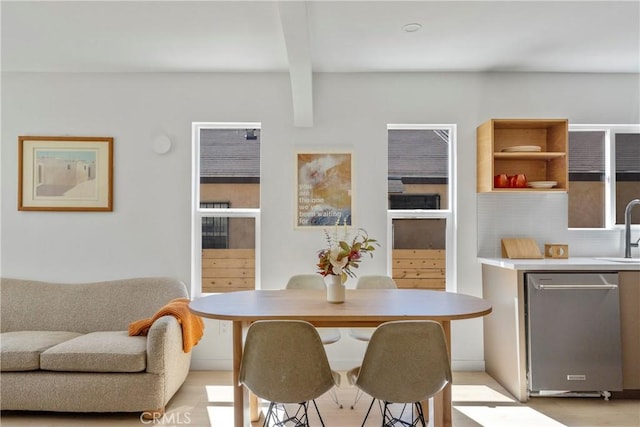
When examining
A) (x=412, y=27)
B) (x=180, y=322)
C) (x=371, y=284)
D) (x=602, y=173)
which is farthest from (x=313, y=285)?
(x=602, y=173)

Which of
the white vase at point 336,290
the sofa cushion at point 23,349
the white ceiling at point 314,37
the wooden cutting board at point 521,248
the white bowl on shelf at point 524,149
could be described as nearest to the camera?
the white vase at point 336,290

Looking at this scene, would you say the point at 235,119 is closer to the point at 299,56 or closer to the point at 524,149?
the point at 299,56

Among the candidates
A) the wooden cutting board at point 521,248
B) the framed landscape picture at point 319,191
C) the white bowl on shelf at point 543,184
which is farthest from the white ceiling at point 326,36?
the wooden cutting board at point 521,248

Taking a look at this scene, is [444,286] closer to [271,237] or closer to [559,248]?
[559,248]

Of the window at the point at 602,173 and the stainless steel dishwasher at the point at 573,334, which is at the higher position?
the window at the point at 602,173

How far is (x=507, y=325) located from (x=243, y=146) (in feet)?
8.65

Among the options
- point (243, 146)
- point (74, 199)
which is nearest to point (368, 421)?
point (243, 146)

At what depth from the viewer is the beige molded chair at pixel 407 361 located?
1.81 m

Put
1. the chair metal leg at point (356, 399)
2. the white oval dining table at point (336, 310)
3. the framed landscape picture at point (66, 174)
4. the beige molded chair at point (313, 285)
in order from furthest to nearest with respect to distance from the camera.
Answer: the framed landscape picture at point (66, 174), the beige molded chair at point (313, 285), the chair metal leg at point (356, 399), the white oval dining table at point (336, 310)

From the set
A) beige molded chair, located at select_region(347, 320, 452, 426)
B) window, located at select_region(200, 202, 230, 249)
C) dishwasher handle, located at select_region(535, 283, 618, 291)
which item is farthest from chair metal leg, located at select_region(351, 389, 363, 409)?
window, located at select_region(200, 202, 230, 249)

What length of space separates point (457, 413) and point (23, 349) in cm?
289

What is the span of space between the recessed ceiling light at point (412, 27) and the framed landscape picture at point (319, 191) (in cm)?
113

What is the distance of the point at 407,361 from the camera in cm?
182

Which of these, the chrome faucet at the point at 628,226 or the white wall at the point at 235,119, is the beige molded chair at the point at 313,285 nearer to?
the white wall at the point at 235,119
